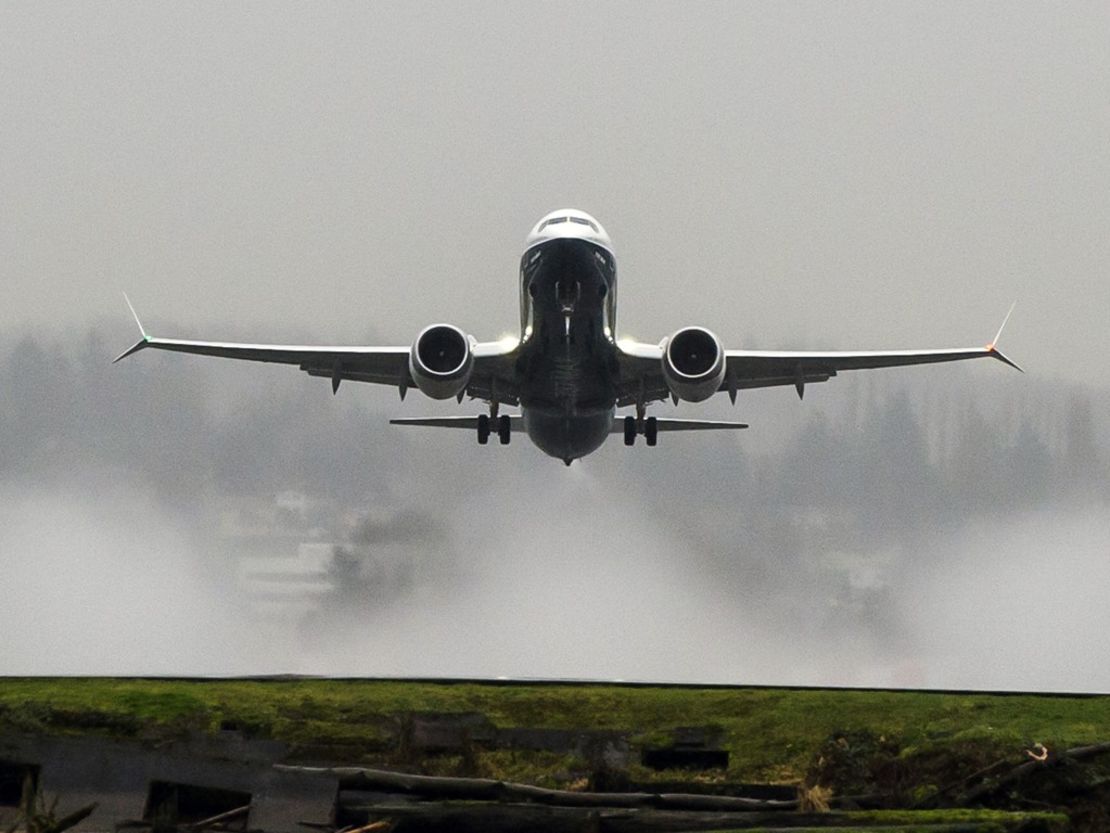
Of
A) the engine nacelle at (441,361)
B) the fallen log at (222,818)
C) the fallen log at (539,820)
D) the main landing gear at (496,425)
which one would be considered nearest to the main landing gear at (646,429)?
the main landing gear at (496,425)

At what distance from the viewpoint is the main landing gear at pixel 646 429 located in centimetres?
3675

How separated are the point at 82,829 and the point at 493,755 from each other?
5129 millimetres

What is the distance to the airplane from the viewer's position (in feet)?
98.0

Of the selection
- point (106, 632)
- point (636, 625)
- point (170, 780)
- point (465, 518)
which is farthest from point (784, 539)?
point (170, 780)

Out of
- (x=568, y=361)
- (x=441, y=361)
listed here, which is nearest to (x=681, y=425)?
(x=568, y=361)

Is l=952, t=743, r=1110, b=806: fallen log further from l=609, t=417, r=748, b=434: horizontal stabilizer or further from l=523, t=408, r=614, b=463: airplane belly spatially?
l=609, t=417, r=748, b=434: horizontal stabilizer

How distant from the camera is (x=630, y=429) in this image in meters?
37.2

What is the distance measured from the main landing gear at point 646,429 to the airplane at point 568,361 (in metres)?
0.02

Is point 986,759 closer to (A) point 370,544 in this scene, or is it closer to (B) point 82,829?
(B) point 82,829

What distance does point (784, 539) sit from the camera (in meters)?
40.6

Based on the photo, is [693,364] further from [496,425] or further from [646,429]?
[496,425]

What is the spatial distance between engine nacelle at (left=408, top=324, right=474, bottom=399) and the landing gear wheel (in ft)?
25.6

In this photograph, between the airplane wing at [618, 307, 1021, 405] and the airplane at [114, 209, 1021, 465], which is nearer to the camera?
the airplane at [114, 209, 1021, 465]

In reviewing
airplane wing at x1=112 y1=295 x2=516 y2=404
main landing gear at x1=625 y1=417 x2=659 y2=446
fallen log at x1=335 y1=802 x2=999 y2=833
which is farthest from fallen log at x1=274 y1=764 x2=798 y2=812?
main landing gear at x1=625 y1=417 x2=659 y2=446
